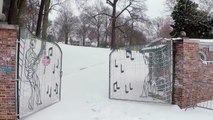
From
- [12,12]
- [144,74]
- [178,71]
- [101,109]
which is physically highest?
[12,12]

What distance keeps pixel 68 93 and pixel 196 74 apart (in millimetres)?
4044

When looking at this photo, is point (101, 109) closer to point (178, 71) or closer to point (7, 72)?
point (178, 71)

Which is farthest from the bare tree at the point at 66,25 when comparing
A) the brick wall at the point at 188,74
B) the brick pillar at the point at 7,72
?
the brick pillar at the point at 7,72

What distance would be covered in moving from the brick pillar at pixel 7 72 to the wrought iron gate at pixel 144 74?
4166 mm

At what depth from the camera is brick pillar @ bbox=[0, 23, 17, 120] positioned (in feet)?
27.0

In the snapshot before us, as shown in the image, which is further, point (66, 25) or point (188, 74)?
point (66, 25)

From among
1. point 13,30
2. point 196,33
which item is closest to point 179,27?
point 196,33

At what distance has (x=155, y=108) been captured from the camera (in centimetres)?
1069

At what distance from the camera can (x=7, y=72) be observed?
828 cm

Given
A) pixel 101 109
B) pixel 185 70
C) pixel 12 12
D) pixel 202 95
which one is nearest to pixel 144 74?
pixel 185 70

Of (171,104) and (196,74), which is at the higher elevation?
(196,74)

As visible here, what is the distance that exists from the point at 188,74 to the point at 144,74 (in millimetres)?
1661

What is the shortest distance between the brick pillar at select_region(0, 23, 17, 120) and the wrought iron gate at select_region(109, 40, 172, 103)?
164 inches

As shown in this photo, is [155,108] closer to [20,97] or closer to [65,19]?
[20,97]
